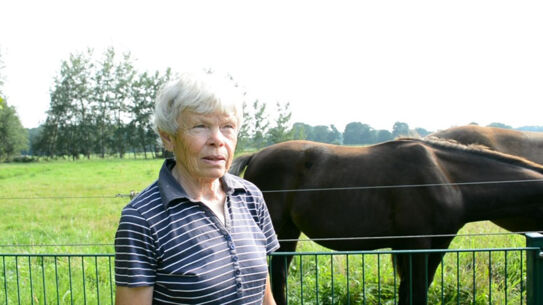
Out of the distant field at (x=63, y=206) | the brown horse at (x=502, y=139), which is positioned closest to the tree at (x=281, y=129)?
the distant field at (x=63, y=206)

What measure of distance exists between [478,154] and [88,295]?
3.88 metres

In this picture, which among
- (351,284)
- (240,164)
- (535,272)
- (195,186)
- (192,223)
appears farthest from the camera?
(240,164)

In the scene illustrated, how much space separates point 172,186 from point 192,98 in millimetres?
270

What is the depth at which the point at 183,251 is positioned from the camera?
1175 millimetres

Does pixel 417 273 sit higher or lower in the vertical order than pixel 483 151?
lower

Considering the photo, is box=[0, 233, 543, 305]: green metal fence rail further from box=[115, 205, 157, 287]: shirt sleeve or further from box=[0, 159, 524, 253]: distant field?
box=[115, 205, 157, 287]: shirt sleeve

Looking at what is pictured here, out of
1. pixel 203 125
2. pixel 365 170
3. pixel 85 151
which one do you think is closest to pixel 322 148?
pixel 365 170

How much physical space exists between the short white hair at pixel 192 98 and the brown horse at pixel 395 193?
270 centimetres

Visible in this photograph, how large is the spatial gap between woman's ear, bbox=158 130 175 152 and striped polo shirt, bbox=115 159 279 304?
0.24 ft

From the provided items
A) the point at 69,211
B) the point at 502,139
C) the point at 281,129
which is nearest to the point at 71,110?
the point at 281,129

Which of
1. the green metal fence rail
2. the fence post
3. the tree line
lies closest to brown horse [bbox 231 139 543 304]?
the green metal fence rail

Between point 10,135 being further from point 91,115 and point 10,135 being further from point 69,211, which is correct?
point 69,211

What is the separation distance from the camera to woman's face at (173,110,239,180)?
1.24 meters

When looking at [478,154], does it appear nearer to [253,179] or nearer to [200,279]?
[253,179]
